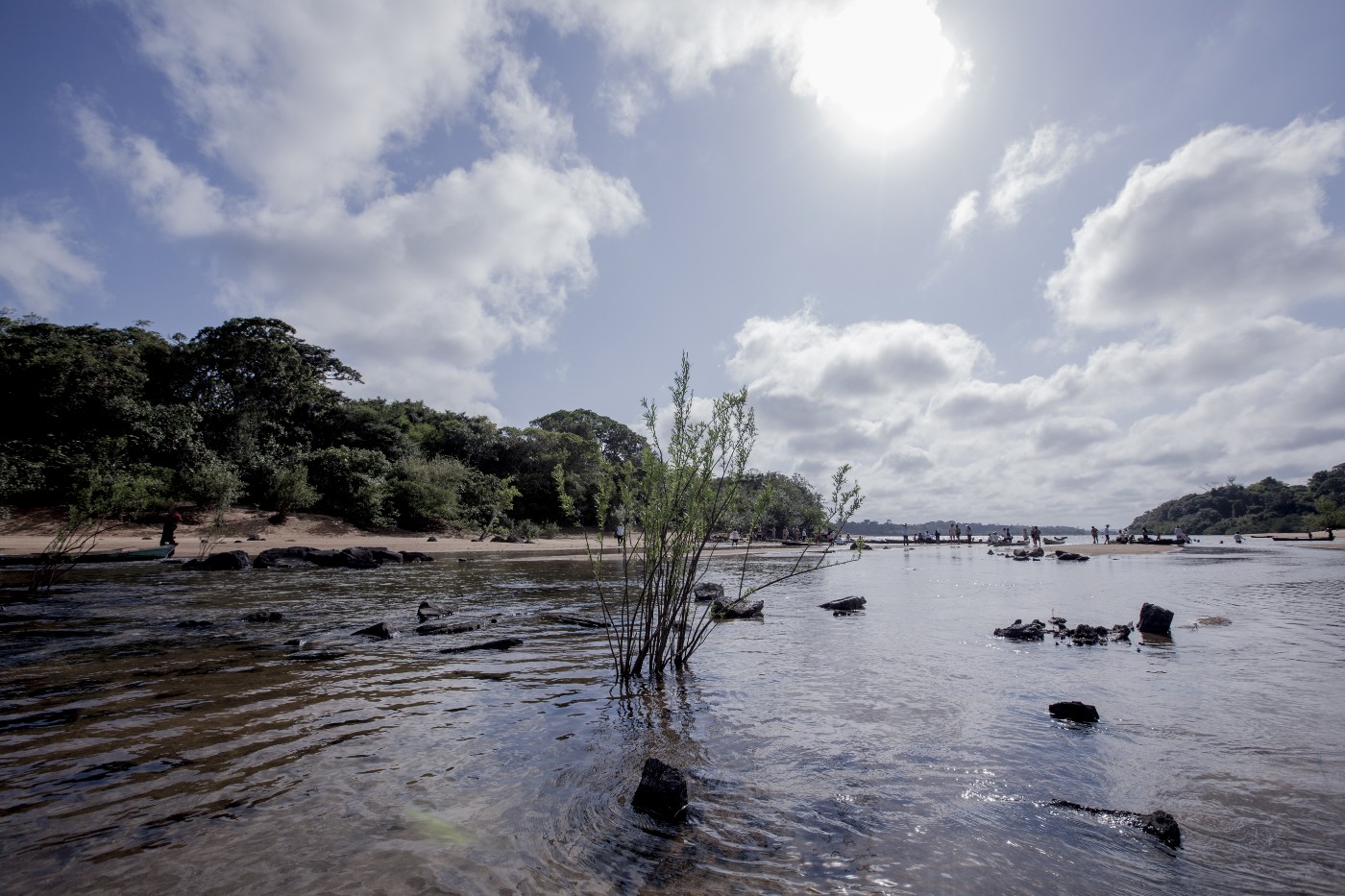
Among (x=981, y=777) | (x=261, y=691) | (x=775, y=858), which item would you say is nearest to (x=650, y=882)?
(x=775, y=858)

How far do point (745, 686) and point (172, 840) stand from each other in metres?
6.75

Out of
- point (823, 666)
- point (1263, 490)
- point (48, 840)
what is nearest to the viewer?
point (48, 840)

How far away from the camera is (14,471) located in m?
36.0

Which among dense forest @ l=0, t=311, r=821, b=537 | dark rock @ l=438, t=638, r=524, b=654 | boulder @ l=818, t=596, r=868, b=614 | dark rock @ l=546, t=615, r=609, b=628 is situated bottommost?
boulder @ l=818, t=596, r=868, b=614

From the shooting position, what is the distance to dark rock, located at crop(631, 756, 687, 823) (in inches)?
186

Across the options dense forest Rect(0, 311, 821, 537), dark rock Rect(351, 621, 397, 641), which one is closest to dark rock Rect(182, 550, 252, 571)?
dense forest Rect(0, 311, 821, 537)

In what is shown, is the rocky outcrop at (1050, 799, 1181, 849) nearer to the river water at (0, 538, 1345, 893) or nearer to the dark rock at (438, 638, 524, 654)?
the river water at (0, 538, 1345, 893)

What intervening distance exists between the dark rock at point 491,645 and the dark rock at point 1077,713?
895 centimetres

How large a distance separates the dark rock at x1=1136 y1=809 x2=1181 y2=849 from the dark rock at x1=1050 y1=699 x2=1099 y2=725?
3.01 meters

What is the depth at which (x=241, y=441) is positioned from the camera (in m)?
46.7

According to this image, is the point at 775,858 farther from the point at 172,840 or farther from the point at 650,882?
the point at 172,840

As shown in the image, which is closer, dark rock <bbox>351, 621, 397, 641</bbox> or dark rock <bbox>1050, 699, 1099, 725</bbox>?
dark rock <bbox>1050, 699, 1099, 725</bbox>

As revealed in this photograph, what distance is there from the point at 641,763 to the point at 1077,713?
18.6 feet

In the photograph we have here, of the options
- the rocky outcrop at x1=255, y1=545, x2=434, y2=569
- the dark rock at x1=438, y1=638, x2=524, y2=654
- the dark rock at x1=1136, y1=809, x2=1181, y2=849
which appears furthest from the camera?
the rocky outcrop at x1=255, y1=545, x2=434, y2=569
